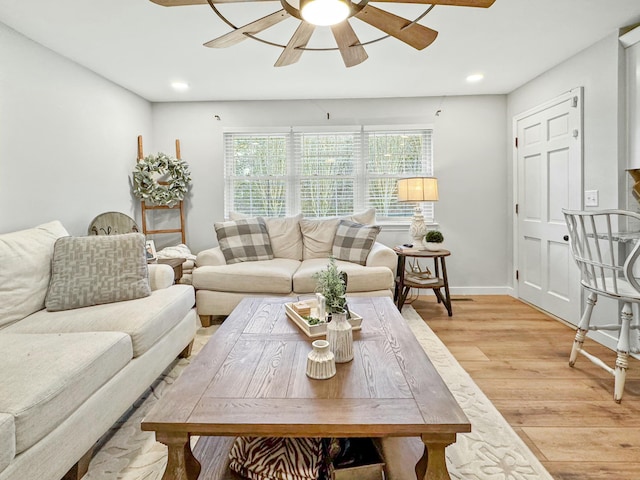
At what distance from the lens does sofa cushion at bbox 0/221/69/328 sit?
75.1 inches

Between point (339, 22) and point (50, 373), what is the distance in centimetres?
178

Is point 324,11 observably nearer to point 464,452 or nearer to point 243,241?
point 464,452

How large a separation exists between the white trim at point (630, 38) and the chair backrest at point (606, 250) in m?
1.25

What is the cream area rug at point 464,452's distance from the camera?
1.46 meters

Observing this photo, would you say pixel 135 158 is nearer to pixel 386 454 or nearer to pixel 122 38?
pixel 122 38

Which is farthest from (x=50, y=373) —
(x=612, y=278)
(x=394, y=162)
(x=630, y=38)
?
(x=630, y=38)

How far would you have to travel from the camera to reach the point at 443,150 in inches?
167

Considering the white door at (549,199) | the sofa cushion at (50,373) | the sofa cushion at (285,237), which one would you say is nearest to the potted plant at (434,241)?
the white door at (549,199)

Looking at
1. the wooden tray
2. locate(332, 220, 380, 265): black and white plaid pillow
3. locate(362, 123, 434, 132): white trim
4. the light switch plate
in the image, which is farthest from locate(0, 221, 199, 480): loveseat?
the light switch plate

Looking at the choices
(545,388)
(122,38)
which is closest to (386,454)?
(545,388)

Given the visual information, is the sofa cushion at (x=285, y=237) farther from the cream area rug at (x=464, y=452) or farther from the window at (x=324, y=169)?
the cream area rug at (x=464, y=452)

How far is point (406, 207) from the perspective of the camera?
4.31 m

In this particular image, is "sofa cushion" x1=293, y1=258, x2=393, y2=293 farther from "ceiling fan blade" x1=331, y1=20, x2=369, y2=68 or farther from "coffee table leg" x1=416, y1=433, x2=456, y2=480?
"coffee table leg" x1=416, y1=433, x2=456, y2=480

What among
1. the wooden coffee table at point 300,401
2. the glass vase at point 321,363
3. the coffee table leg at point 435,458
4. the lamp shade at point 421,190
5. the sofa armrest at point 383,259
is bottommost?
the coffee table leg at point 435,458
